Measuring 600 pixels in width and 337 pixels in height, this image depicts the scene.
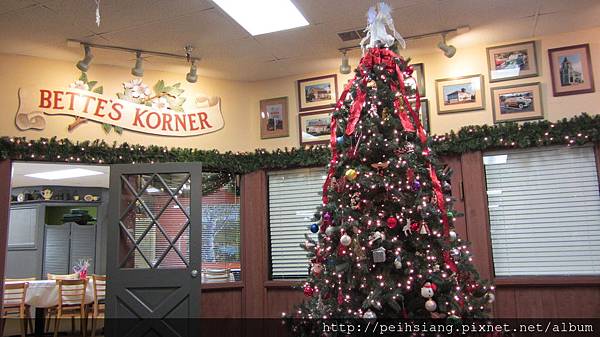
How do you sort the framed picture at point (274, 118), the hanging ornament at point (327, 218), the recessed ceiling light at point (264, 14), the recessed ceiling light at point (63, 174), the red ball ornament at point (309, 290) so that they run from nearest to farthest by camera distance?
the hanging ornament at point (327, 218), the red ball ornament at point (309, 290), the recessed ceiling light at point (264, 14), the framed picture at point (274, 118), the recessed ceiling light at point (63, 174)

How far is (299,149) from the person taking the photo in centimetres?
502

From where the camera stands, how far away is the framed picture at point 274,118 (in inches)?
205

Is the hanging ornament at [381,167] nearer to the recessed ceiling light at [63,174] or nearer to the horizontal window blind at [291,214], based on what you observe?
the horizontal window blind at [291,214]

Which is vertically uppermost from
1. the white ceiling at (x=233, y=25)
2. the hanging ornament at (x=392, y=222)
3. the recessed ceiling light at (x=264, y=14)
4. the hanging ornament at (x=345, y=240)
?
the recessed ceiling light at (x=264, y=14)

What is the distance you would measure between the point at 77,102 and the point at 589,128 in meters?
4.57

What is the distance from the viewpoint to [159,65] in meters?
4.86

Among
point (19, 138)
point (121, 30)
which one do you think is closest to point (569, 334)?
point (121, 30)

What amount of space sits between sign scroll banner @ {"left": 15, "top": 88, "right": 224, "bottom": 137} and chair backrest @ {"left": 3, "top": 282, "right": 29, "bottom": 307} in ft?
9.34

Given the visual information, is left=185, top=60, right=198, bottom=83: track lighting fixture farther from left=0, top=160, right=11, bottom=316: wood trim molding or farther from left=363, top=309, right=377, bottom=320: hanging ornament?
left=363, top=309, right=377, bottom=320: hanging ornament

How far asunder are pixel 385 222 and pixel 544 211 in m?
1.96

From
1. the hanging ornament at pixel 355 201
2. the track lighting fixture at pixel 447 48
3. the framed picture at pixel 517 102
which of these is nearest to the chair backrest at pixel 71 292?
the hanging ornament at pixel 355 201

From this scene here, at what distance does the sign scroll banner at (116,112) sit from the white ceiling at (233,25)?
0.38m

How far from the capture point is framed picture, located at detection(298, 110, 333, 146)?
16.5 feet

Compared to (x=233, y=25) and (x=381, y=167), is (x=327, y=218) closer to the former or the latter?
(x=381, y=167)
